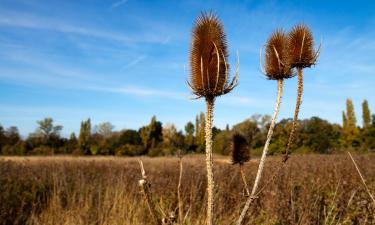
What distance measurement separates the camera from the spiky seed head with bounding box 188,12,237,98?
2.03m

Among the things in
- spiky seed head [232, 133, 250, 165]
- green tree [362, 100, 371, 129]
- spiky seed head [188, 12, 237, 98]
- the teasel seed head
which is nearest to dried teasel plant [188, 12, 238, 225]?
spiky seed head [188, 12, 237, 98]

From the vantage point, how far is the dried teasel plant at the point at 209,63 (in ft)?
6.57

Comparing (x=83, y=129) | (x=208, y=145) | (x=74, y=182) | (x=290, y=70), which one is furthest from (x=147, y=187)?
(x=83, y=129)

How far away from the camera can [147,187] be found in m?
1.67

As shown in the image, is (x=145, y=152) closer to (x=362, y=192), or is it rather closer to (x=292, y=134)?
(x=362, y=192)

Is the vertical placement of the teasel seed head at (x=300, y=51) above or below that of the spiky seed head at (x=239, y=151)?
above

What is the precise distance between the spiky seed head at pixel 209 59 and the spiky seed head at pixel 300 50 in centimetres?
56

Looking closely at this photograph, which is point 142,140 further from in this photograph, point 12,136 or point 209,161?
point 209,161

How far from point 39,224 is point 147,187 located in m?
5.35

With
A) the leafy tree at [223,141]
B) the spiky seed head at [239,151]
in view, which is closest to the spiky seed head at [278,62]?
the spiky seed head at [239,151]

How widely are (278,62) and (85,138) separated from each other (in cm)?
5937

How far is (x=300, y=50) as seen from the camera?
2.65 metres

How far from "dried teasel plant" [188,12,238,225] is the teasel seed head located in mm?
561

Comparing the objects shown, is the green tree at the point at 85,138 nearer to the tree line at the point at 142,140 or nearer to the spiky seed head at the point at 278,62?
the tree line at the point at 142,140
